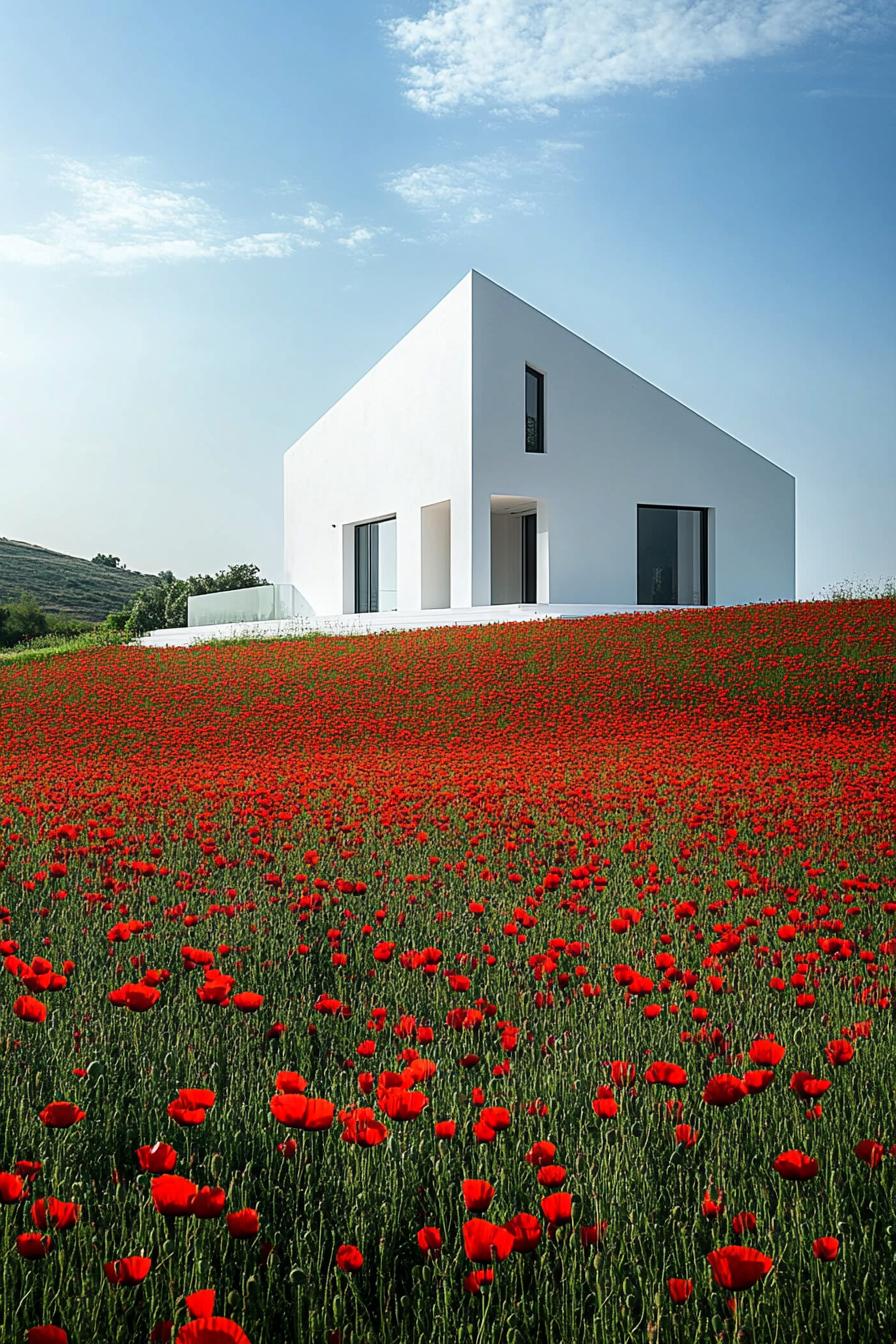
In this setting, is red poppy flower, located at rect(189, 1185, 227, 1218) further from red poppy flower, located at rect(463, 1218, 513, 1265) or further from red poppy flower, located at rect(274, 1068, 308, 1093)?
red poppy flower, located at rect(463, 1218, 513, 1265)

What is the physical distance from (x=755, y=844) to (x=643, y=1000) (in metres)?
2.76

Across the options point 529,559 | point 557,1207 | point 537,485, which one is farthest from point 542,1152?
point 529,559

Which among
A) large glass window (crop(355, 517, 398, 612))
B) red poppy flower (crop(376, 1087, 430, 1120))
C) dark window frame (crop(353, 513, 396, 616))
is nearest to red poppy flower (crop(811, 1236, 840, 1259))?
red poppy flower (crop(376, 1087, 430, 1120))

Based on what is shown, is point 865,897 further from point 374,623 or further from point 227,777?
point 374,623

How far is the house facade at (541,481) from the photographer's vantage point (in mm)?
25594

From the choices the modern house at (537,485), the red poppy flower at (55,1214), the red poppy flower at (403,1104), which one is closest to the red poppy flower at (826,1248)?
the red poppy flower at (403,1104)

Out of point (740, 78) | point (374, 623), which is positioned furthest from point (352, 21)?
point (374, 623)

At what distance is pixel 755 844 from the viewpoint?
607cm

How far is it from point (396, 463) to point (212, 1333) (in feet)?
92.9

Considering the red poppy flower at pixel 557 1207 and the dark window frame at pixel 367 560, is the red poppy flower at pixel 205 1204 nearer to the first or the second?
the red poppy flower at pixel 557 1207

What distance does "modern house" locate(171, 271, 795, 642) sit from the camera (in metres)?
25.6

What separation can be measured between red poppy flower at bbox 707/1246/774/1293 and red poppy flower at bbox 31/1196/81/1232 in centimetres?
105

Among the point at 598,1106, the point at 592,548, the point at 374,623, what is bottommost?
the point at 598,1106

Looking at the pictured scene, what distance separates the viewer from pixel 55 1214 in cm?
170
